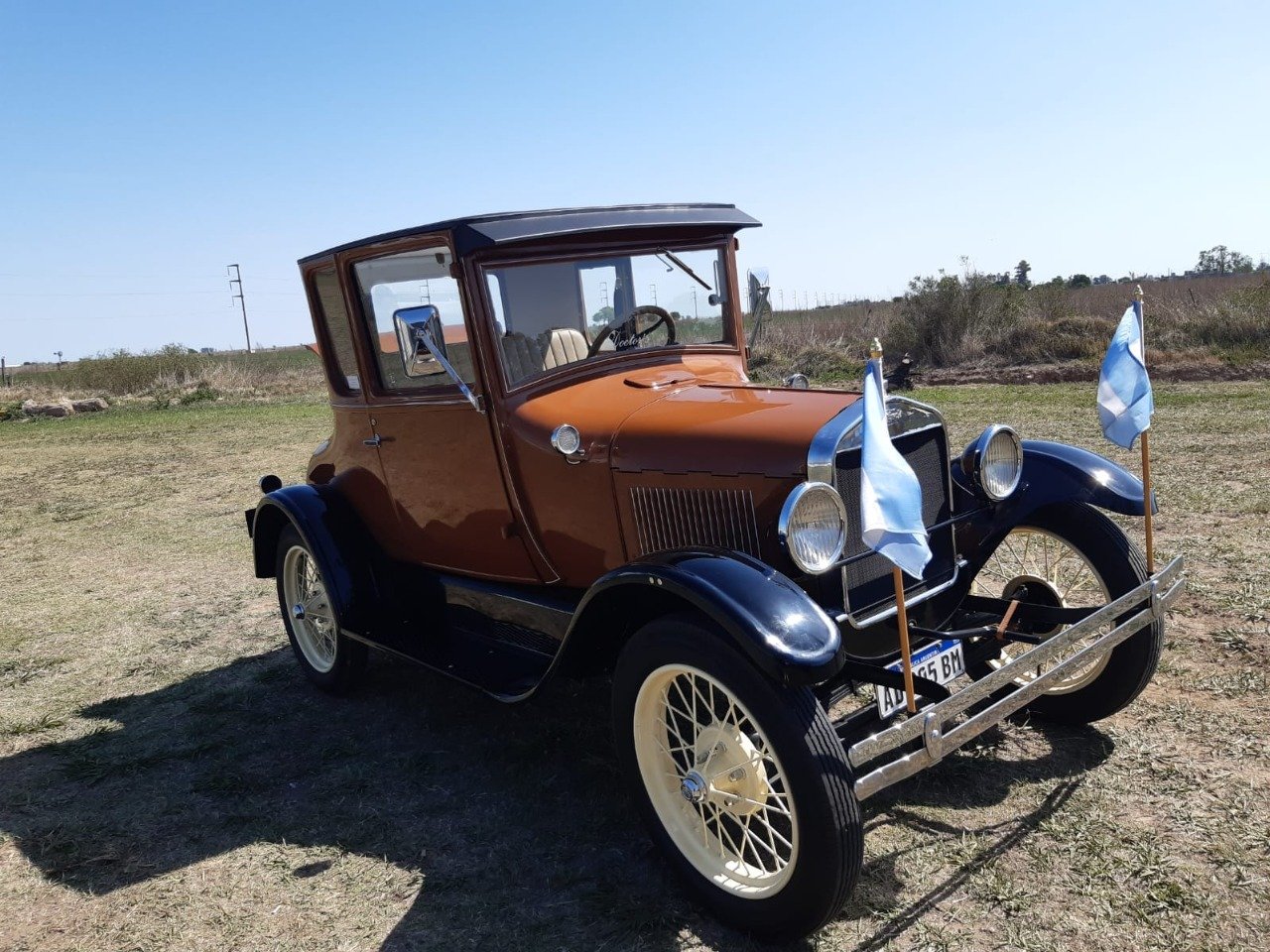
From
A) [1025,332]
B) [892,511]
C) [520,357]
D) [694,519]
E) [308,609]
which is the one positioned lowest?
[308,609]

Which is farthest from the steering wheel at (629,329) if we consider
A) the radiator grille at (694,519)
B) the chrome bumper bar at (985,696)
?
the chrome bumper bar at (985,696)

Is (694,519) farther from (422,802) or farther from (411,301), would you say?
(411,301)

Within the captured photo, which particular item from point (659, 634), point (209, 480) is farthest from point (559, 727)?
Answer: point (209, 480)

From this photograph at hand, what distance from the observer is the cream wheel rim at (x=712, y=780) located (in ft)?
8.95

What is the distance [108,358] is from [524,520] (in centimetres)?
2920

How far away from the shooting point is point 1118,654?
11.5 feet

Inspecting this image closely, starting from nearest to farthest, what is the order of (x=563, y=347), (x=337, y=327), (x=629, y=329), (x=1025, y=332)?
(x=563, y=347), (x=629, y=329), (x=337, y=327), (x=1025, y=332)

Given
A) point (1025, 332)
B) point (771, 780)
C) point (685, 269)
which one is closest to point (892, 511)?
point (771, 780)

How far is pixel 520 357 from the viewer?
3793 mm

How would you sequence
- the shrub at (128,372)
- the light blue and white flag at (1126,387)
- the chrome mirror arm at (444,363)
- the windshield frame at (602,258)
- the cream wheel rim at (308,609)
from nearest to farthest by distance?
the light blue and white flag at (1126,387)
the chrome mirror arm at (444,363)
the windshield frame at (602,258)
the cream wheel rim at (308,609)
the shrub at (128,372)

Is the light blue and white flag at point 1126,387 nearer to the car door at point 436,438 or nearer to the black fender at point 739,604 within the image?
the black fender at point 739,604

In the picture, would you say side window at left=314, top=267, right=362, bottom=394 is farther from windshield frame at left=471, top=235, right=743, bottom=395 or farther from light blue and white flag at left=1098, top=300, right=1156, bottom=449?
light blue and white flag at left=1098, top=300, right=1156, bottom=449

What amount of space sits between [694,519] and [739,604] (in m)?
0.74

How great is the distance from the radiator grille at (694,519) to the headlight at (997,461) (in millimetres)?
1006
